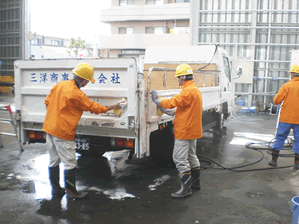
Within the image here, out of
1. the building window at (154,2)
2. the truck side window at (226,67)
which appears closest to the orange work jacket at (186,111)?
the truck side window at (226,67)

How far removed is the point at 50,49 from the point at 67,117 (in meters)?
44.7

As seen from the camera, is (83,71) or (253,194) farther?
(253,194)

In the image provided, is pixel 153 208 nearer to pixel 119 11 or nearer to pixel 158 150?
pixel 158 150

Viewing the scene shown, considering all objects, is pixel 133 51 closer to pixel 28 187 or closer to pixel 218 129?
pixel 218 129

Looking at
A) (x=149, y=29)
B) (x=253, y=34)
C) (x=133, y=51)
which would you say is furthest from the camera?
(x=149, y=29)

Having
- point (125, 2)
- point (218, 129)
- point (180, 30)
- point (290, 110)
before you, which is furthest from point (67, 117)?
point (125, 2)

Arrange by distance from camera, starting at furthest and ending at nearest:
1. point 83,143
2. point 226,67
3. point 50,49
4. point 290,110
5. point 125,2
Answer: point 50,49 → point 125,2 → point 226,67 → point 290,110 → point 83,143

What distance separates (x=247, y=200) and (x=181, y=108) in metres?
1.56

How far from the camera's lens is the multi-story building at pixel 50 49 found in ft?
129

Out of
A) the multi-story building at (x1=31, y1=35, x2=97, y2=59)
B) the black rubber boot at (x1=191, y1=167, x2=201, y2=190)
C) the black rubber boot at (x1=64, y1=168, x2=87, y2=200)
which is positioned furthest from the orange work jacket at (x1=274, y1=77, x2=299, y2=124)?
the multi-story building at (x1=31, y1=35, x2=97, y2=59)

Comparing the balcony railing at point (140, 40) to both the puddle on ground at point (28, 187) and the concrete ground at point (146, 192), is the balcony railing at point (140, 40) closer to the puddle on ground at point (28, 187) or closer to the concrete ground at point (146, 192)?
the concrete ground at point (146, 192)

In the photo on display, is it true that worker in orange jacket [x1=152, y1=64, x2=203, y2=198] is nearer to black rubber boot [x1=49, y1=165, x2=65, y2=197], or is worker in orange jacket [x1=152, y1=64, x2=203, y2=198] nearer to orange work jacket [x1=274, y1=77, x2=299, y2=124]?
black rubber boot [x1=49, y1=165, x2=65, y2=197]

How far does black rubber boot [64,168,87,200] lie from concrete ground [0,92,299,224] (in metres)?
0.09

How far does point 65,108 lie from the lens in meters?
3.87
